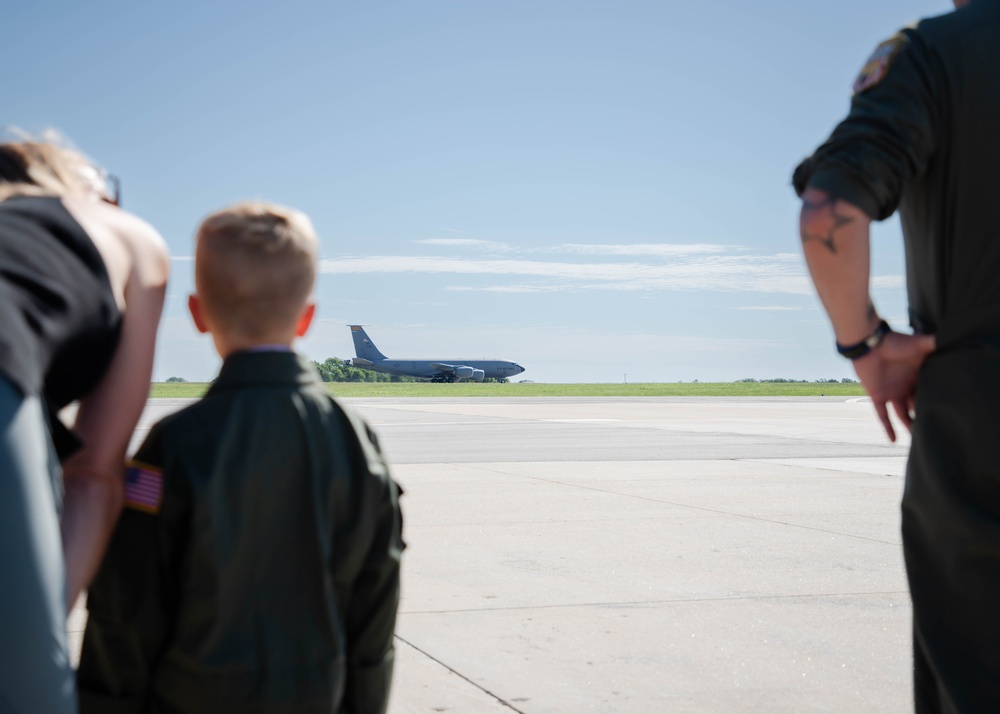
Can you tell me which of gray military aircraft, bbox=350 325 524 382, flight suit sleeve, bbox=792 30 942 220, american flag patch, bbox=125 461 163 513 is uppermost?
flight suit sleeve, bbox=792 30 942 220

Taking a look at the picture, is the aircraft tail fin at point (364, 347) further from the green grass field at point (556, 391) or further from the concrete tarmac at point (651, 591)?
the concrete tarmac at point (651, 591)

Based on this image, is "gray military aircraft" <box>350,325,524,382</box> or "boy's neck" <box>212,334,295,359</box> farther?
"gray military aircraft" <box>350,325,524,382</box>

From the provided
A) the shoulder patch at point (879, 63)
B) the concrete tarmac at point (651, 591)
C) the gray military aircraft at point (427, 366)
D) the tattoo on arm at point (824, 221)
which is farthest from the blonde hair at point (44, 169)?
the gray military aircraft at point (427, 366)

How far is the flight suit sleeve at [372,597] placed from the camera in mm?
2029

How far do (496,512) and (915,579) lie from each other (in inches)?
207

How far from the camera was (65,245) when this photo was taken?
1678 millimetres

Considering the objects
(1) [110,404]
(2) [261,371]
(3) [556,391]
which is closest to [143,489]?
(1) [110,404]

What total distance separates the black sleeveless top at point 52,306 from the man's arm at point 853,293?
4.37 ft

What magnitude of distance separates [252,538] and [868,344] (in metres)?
1.27

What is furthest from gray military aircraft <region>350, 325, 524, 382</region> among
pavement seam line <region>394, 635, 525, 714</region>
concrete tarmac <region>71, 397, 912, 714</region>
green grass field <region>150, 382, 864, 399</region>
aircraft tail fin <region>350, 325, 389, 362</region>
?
pavement seam line <region>394, 635, 525, 714</region>

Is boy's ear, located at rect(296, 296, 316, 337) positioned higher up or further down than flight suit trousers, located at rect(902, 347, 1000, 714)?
higher up

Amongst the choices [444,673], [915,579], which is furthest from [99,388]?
[444,673]

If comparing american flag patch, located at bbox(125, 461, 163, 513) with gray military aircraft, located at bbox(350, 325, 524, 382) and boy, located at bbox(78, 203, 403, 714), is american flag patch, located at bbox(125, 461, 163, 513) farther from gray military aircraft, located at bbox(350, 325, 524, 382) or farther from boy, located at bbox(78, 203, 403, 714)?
gray military aircraft, located at bbox(350, 325, 524, 382)

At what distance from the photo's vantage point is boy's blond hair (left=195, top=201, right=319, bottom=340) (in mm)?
1999
